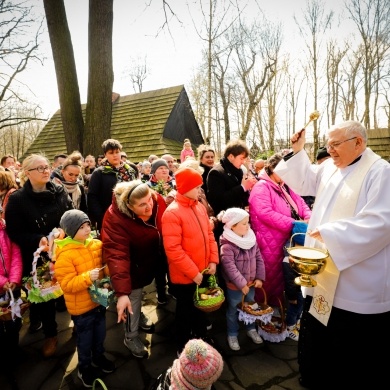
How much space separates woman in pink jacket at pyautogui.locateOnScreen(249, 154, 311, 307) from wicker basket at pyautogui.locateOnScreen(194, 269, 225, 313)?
0.88 m

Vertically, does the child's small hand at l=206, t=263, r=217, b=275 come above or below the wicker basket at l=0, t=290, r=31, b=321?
above

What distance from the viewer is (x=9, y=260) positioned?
2.78 meters

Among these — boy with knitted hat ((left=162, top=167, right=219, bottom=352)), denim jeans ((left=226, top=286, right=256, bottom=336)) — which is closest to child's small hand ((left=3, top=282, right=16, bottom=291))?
boy with knitted hat ((left=162, top=167, right=219, bottom=352))

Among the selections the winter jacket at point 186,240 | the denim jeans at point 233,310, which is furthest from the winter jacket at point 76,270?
the denim jeans at point 233,310

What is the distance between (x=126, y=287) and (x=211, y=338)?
146 cm

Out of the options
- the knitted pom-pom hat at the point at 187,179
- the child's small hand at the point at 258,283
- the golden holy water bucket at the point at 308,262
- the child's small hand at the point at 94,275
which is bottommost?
the child's small hand at the point at 258,283

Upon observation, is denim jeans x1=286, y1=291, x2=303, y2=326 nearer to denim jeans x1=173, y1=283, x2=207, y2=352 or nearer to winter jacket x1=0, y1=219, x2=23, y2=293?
denim jeans x1=173, y1=283, x2=207, y2=352

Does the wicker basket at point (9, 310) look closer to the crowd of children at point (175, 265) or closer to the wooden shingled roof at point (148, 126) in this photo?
the crowd of children at point (175, 265)

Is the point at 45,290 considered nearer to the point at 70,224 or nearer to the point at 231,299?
the point at 70,224

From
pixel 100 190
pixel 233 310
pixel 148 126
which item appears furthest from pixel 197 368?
pixel 148 126

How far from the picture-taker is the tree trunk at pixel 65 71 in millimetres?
6438

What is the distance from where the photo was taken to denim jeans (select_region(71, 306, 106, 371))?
97.0 inches

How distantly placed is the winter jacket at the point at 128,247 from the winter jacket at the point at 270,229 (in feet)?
4.18

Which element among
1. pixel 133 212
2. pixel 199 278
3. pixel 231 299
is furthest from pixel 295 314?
pixel 133 212
